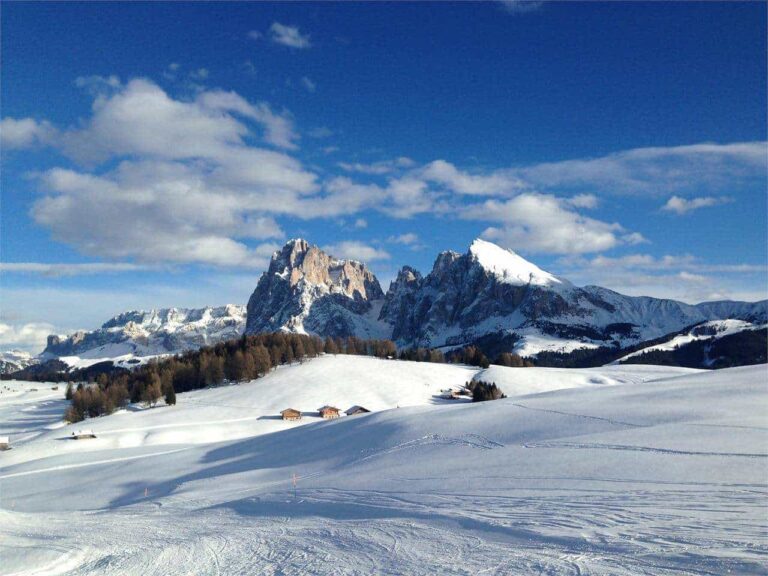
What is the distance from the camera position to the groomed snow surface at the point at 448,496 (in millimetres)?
13484

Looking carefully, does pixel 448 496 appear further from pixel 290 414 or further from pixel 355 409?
pixel 355 409

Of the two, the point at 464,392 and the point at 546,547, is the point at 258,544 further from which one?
the point at 464,392

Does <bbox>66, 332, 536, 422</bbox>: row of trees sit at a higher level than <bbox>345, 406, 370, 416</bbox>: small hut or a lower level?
higher

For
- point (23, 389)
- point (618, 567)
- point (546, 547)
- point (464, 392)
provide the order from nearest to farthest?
point (618, 567) < point (546, 547) < point (464, 392) < point (23, 389)

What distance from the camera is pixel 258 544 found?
16.8 meters

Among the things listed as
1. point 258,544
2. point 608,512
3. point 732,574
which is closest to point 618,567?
point 732,574

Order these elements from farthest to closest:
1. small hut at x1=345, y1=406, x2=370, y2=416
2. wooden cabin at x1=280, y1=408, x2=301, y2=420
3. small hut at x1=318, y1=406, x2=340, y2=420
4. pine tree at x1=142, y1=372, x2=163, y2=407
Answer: pine tree at x1=142, y1=372, x2=163, y2=407, small hut at x1=318, y1=406, x2=340, y2=420, small hut at x1=345, y1=406, x2=370, y2=416, wooden cabin at x1=280, y1=408, x2=301, y2=420

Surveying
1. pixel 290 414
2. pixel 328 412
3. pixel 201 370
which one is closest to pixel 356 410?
pixel 328 412

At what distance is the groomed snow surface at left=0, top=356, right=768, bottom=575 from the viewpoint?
1348 centimetres

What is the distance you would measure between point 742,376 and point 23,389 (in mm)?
180541

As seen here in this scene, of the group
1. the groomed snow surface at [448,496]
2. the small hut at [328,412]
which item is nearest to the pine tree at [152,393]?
the small hut at [328,412]

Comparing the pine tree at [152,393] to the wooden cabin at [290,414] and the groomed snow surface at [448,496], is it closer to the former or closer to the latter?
the wooden cabin at [290,414]

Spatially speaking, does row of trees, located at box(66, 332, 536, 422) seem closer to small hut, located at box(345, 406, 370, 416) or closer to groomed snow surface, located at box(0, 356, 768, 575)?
small hut, located at box(345, 406, 370, 416)

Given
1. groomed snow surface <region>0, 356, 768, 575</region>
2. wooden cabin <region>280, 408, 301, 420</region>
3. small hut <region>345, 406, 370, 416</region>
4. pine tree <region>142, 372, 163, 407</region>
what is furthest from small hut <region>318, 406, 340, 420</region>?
pine tree <region>142, 372, 163, 407</region>
